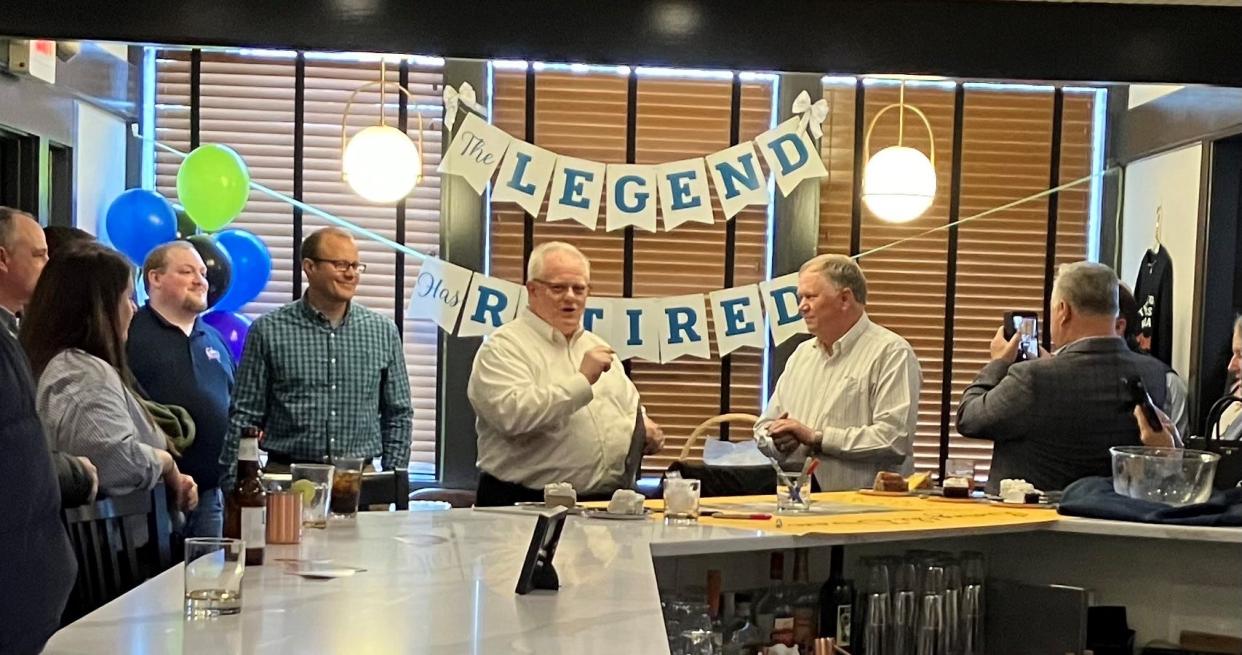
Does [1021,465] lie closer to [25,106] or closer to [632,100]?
[632,100]

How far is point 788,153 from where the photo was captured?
20.1ft

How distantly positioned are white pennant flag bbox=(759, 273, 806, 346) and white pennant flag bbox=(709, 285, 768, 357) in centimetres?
5

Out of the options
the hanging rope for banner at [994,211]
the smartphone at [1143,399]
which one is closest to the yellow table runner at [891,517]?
the smartphone at [1143,399]

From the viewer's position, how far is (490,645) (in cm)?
176

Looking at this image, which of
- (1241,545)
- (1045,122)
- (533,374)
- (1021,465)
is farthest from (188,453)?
(1045,122)

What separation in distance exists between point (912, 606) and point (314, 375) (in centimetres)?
201

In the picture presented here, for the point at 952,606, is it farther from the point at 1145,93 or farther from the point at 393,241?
the point at 1145,93

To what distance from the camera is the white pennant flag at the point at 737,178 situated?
6.10 meters

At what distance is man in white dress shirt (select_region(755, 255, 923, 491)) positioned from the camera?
156 inches

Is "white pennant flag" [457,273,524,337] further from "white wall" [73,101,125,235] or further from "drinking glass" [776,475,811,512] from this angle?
"drinking glass" [776,475,811,512]

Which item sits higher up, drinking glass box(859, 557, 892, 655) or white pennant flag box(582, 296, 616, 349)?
white pennant flag box(582, 296, 616, 349)

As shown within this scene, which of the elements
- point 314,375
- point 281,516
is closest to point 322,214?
point 314,375

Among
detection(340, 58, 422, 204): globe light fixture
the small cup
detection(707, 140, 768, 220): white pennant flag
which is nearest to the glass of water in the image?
the small cup

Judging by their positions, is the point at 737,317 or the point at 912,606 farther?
the point at 737,317
